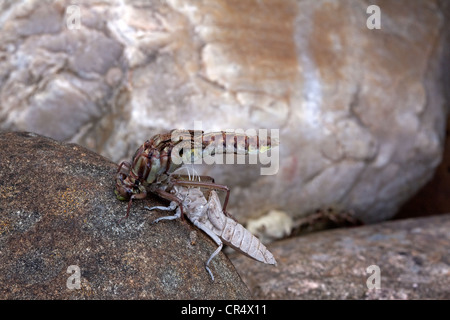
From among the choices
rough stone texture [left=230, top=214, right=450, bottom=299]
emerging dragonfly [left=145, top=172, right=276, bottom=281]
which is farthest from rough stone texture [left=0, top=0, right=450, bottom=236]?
emerging dragonfly [left=145, top=172, right=276, bottom=281]

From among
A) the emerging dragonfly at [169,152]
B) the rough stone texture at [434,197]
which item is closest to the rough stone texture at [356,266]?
the emerging dragonfly at [169,152]

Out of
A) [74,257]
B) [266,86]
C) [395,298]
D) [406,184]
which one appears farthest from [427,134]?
[74,257]

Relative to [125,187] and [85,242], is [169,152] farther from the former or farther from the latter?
[85,242]

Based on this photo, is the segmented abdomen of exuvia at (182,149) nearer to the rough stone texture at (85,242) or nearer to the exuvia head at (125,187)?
the exuvia head at (125,187)

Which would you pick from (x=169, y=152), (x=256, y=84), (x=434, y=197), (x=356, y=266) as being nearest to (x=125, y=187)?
(x=169, y=152)

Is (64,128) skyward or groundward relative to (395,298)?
skyward
